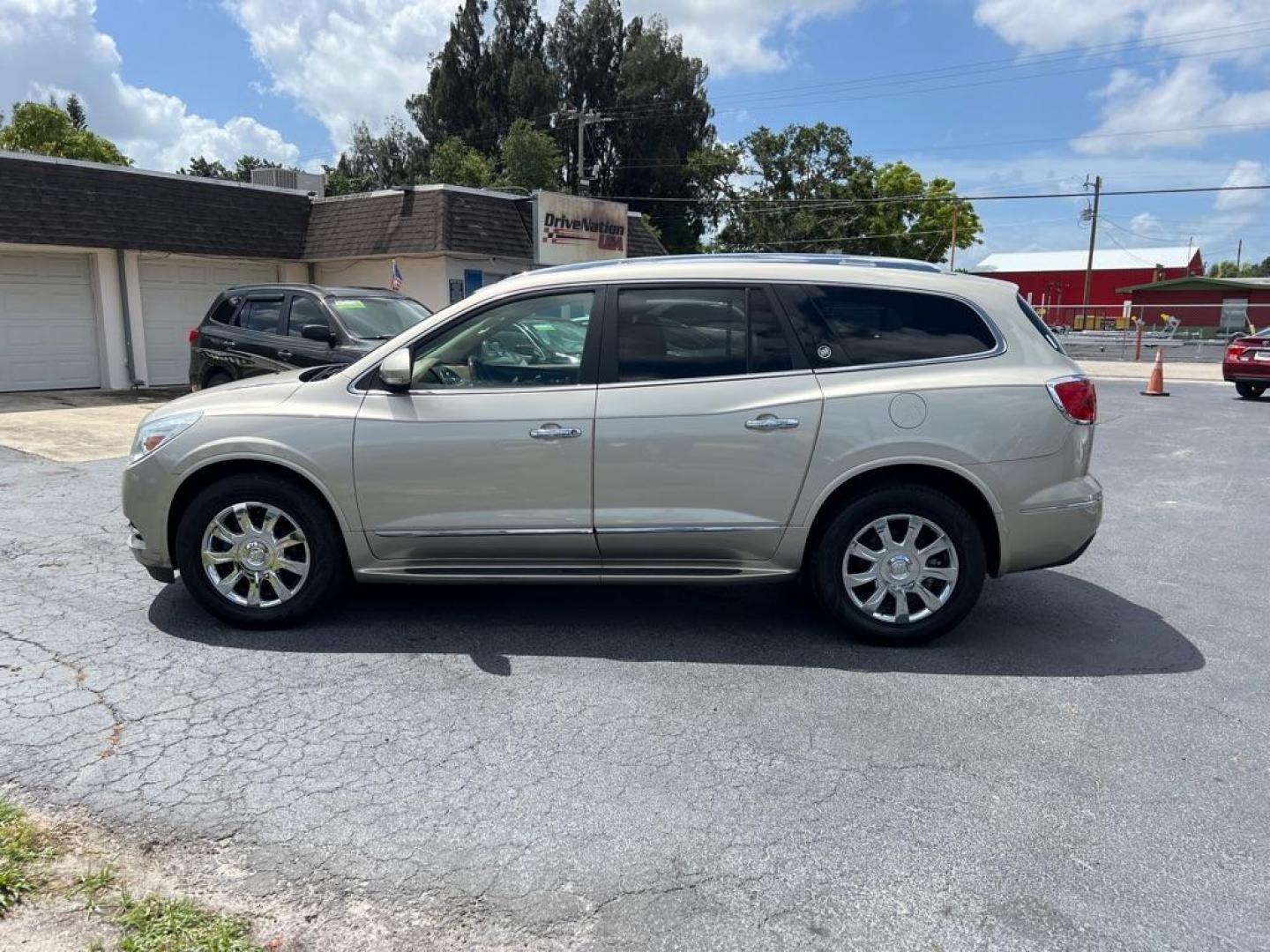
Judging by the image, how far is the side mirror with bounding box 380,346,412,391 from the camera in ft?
14.8

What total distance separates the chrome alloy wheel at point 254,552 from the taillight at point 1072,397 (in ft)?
12.4

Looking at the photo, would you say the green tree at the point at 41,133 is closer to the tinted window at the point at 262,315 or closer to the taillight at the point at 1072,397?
the tinted window at the point at 262,315

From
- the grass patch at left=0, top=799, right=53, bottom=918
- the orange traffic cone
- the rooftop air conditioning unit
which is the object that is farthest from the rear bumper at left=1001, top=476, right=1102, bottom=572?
the rooftop air conditioning unit

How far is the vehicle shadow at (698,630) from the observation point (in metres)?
4.46

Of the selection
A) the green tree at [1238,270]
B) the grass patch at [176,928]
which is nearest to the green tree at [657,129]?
the grass patch at [176,928]

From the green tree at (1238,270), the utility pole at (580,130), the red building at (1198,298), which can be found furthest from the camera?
the green tree at (1238,270)

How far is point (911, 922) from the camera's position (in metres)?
2.59

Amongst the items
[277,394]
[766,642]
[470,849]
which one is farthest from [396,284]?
[470,849]

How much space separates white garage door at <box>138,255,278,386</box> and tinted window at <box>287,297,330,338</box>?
31.3ft

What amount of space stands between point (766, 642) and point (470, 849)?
2.15 metres

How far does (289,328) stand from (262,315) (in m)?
0.57

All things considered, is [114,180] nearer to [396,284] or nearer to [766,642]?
[396,284]

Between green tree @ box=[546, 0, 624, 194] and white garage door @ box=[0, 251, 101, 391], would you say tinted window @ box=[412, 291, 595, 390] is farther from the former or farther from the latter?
green tree @ box=[546, 0, 624, 194]

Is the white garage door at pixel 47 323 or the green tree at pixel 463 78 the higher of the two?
the green tree at pixel 463 78
